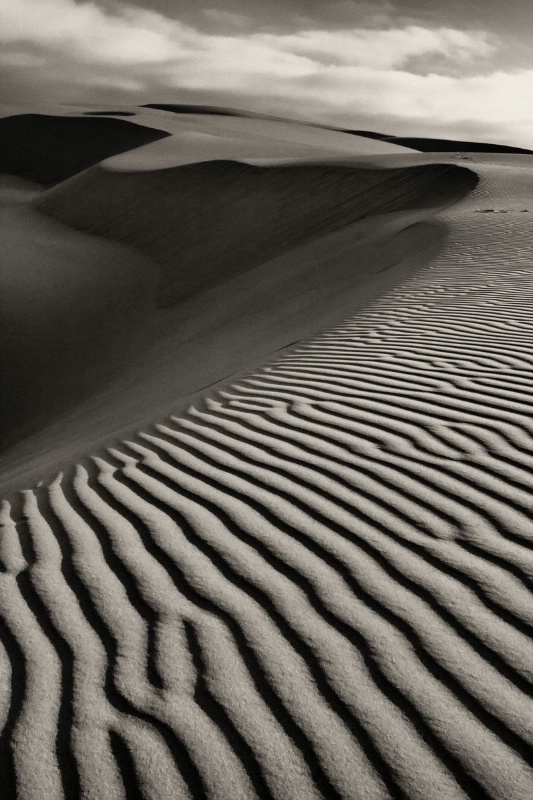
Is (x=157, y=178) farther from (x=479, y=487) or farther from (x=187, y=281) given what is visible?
(x=479, y=487)

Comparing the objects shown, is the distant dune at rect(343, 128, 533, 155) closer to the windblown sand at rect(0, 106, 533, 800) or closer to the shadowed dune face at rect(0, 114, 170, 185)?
the shadowed dune face at rect(0, 114, 170, 185)

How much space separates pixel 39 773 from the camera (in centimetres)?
202

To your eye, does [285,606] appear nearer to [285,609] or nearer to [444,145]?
[285,609]

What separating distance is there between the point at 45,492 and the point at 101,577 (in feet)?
4.57

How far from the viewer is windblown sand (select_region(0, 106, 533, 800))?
2.02m

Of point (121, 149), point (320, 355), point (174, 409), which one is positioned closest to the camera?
point (174, 409)

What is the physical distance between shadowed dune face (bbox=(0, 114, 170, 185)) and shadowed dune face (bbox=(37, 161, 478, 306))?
19.7 meters

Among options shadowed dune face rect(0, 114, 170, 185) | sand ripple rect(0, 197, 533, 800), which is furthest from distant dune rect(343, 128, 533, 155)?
sand ripple rect(0, 197, 533, 800)

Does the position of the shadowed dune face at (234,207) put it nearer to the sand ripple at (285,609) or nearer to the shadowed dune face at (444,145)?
the sand ripple at (285,609)

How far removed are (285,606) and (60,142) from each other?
4780 cm

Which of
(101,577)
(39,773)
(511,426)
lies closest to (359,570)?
(101,577)

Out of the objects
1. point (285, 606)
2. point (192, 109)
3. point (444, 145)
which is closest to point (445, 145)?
point (444, 145)

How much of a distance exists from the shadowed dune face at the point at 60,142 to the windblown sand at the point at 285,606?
1551 inches

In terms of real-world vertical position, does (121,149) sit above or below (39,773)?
above
